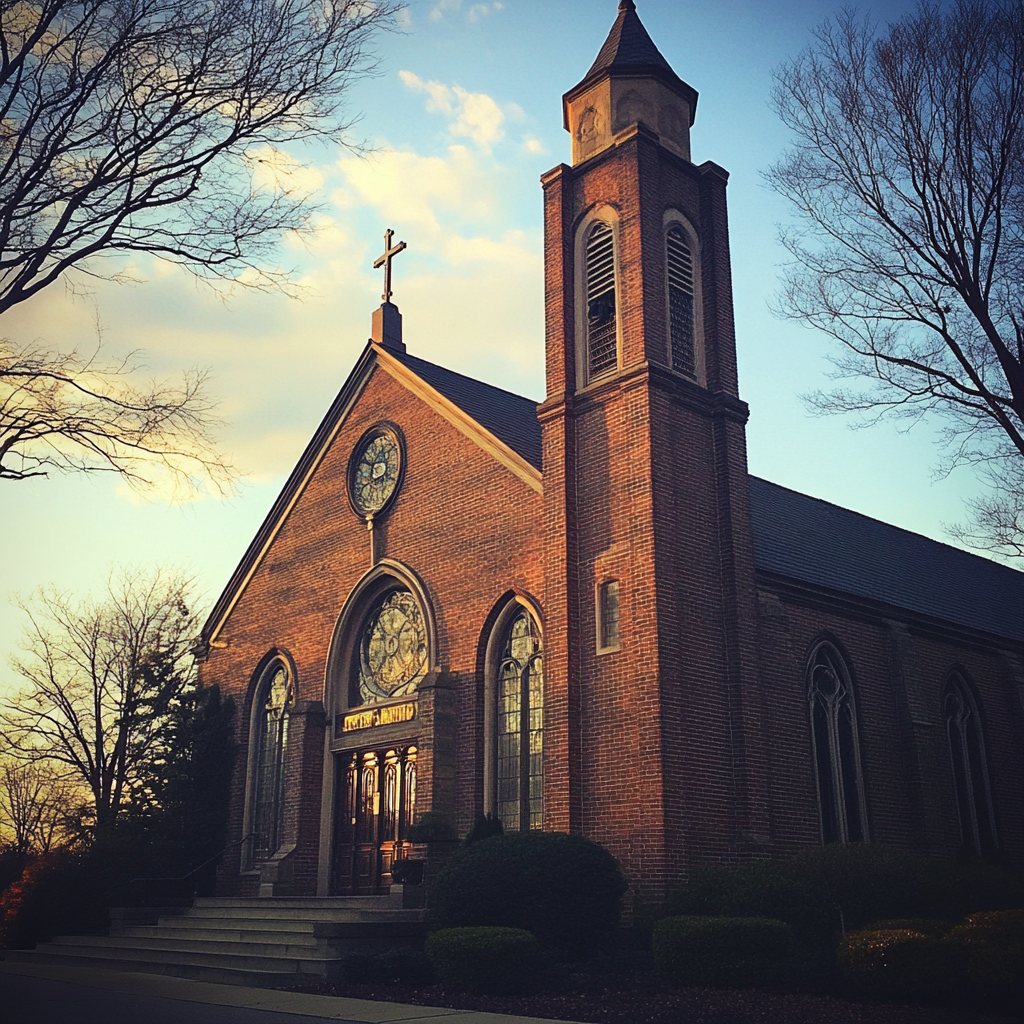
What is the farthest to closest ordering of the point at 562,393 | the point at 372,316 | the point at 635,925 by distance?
the point at 372,316 < the point at 562,393 < the point at 635,925

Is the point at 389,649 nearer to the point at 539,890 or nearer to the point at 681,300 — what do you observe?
the point at 539,890

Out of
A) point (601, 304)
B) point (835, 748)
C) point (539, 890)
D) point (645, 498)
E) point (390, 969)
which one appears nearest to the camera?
point (390, 969)

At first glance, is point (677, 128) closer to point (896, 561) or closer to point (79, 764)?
point (896, 561)

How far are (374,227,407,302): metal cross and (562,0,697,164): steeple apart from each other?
6.01 metres

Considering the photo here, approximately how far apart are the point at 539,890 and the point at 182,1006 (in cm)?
460

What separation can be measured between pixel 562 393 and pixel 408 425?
4.98 metres

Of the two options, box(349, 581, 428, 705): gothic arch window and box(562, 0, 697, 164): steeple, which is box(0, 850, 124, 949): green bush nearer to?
box(349, 581, 428, 705): gothic arch window

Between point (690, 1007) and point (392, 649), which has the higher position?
point (392, 649)

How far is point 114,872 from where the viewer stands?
68.7 feet

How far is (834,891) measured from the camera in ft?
44.0

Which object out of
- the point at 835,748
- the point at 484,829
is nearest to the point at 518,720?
the point at 484,829

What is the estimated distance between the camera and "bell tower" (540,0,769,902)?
49.9 feet

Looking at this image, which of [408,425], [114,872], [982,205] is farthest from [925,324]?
[114,872]

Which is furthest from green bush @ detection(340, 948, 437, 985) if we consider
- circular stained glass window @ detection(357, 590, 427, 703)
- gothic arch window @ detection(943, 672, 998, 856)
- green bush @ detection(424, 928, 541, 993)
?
gothic arch window @ detection(943, 672, 998, 856)
